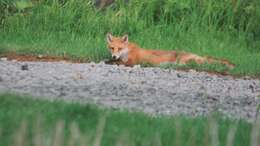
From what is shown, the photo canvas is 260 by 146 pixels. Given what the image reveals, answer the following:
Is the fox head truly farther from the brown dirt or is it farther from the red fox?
the brown dirt

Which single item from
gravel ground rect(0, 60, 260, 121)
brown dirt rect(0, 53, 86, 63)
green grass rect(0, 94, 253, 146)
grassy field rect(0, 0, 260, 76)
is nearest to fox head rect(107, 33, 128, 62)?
grassy field rect(0, 0, 260, 76)

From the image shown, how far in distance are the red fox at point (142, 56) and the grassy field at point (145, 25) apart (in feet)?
0.79

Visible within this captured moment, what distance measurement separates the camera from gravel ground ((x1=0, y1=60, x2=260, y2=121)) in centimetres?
848

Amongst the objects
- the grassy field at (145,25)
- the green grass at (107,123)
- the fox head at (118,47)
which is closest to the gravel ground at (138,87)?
the green grass at (107,123)

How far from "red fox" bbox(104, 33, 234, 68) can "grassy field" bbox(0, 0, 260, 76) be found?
0.79ft

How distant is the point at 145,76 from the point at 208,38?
5.60 metres

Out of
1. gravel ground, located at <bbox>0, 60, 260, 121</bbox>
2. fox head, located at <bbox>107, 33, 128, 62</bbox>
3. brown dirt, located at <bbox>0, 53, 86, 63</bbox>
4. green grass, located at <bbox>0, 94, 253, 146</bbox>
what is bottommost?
fox head, located at <bbox>107, 33, 128, 62</bbox>

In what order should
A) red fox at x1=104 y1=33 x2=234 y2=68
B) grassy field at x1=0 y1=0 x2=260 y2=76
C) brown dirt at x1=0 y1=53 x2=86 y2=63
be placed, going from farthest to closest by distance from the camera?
grassy field at x1=0 y1=0 x2=260 y2=76
red fox at x1=104 y1=33 x2=234 y2=68
brown dirt at x1=0 y1=53 x2=86 y2=63

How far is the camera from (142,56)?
14367 mm

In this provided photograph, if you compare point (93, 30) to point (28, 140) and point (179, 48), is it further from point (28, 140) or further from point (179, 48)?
point (28, 140)

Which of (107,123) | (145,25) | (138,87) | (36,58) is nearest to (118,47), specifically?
(36,58)

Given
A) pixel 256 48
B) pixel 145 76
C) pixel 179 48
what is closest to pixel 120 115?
pixel 145 76

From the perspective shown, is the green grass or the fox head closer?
the green grass

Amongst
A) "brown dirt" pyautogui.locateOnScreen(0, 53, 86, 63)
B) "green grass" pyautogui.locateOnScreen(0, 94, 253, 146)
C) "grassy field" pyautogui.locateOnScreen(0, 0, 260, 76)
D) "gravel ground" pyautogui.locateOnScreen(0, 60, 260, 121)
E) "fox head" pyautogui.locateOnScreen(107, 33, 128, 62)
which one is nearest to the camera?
"green grass" pyautogui.locateOnScreen(0, 94, 253, 146)
